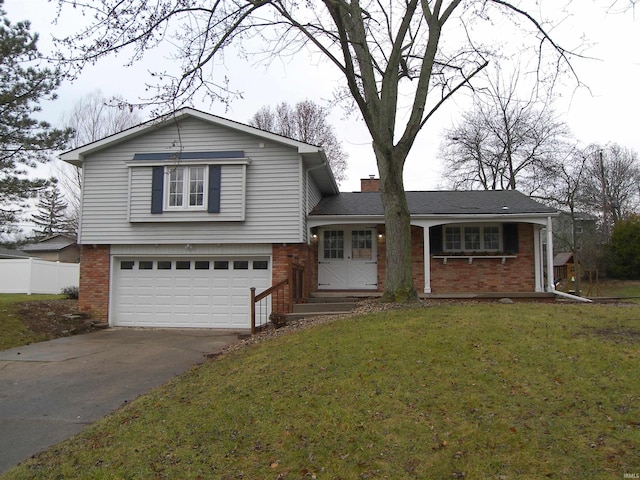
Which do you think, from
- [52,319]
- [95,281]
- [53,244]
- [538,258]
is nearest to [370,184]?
[538,258]

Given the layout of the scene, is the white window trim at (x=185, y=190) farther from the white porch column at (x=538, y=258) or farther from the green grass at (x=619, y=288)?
the green grass at (x=619, y=288)

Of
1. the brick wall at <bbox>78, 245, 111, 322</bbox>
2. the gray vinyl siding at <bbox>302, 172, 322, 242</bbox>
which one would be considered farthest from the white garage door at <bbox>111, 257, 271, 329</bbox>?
the gray vinyl siding at <bbox>302, 172, 322, 242</bbox>

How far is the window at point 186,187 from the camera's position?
42.4 feet

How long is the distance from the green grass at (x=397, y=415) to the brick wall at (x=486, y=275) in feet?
22.5

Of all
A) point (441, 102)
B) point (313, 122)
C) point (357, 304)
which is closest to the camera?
point (441, 102)

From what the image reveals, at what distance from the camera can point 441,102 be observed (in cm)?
1009

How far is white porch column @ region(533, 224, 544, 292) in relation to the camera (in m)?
13.7

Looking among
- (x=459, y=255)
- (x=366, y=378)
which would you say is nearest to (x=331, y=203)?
(x=459, y=255)

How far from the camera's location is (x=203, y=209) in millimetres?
12742

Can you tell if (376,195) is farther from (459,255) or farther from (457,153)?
(457,153)

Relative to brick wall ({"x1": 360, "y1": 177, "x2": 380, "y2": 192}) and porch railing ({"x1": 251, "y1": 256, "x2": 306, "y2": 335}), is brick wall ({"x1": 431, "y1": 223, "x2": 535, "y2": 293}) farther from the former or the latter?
brick wall ({"x1": 360, "y1": 177, "x2": 380, "y2": 192})

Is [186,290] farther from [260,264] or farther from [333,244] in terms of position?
[333,244]

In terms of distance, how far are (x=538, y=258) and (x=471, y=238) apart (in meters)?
2.03

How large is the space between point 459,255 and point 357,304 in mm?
4522
